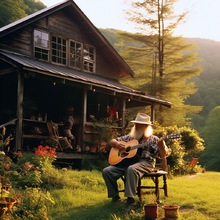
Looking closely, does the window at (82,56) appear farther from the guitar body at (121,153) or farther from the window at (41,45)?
the guitar body at (121,153)

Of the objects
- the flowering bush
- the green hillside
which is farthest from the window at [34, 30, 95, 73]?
the green hillside

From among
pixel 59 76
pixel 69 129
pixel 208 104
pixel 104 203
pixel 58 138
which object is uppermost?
pixel 208 104

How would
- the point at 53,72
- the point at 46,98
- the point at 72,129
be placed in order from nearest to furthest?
the point at 53,72, the point at 72,129, the point at 46,98

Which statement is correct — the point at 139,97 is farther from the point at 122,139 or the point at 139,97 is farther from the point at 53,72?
the point at 122,139

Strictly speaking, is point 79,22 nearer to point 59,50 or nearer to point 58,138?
point 59,50

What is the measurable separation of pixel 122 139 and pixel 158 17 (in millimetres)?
21670

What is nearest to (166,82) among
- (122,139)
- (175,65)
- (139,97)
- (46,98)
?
(175,65)

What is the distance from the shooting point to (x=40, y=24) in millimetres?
15609

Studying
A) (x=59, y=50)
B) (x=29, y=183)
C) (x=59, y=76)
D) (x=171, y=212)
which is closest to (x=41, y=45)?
(x=59, y=50)

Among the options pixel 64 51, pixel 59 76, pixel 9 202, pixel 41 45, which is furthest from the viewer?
pixel 64 51

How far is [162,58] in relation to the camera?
92.8 ft

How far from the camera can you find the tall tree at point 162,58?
27578 millimetres

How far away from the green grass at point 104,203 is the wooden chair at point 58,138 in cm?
353

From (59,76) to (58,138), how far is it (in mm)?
2211
